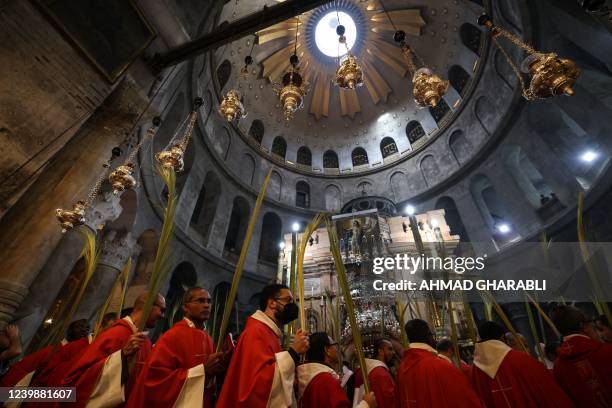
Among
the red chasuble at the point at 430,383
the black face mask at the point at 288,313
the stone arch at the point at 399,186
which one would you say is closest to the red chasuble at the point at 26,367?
the black face mask at the point at 288,313

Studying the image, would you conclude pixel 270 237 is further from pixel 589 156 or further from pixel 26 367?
pixel 589 156

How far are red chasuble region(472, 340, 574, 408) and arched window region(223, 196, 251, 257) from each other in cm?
1257

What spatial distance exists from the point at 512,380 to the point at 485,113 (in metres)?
14.3

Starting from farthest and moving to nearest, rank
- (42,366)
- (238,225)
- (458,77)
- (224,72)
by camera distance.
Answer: (238,225) < (458,77) < (224,72) < (42,366)

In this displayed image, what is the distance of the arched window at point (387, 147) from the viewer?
18.8 meters

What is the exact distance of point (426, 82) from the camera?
170 inches

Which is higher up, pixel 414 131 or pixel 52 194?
pixel 414 131

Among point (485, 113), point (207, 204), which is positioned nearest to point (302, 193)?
point (207, 204)

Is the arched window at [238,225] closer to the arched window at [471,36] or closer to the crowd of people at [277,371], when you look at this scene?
the crowd of people at [277,371]

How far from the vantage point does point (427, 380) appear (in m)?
2.19

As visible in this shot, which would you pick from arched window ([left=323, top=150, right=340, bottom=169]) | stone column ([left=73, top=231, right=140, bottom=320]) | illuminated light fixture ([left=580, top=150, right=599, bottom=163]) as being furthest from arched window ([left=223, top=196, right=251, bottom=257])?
illuminated light fixture ([left=580, top=150, right=599, bottom=163])

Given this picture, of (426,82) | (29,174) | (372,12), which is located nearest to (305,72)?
(372,12)

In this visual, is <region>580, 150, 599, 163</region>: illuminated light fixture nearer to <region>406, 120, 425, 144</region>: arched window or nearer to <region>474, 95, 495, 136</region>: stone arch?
<region>474, 95, 495, 136</region>: stone arch

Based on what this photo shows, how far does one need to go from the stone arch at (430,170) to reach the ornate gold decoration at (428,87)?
40.4 feet
